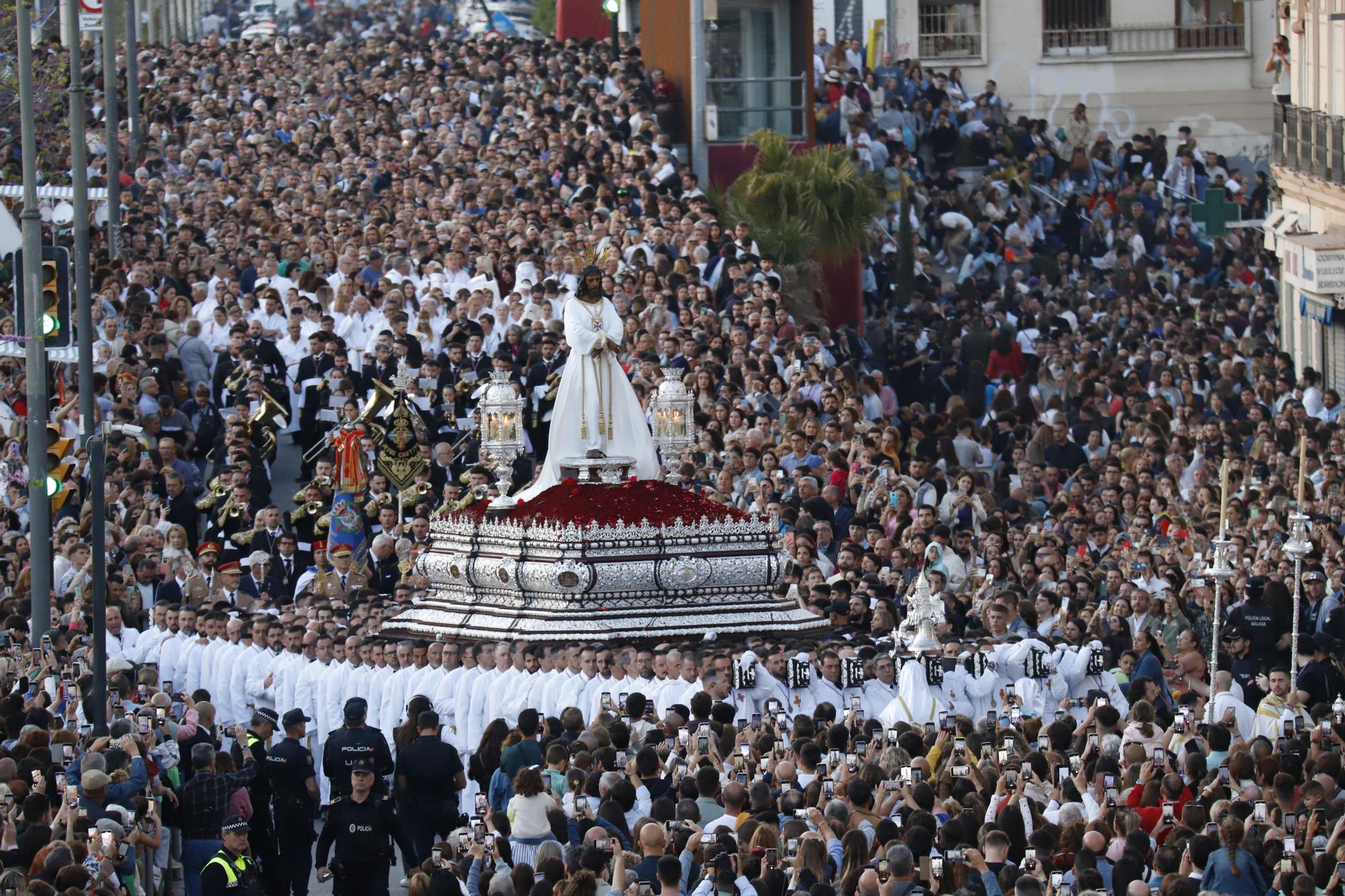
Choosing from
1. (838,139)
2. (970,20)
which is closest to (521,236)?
(838,139)

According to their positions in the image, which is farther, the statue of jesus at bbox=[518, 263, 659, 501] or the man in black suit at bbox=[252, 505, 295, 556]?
the man in black suit at bbox=[252, 505, 295, 556]

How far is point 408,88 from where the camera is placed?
45500 mm

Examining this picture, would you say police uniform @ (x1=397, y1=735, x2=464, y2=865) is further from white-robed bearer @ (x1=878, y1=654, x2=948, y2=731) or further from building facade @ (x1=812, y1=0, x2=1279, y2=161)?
building facade @ (x1=812, y1=0, x2=1279, y2=161)

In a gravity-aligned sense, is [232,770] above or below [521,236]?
below

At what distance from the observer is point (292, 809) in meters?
21.9

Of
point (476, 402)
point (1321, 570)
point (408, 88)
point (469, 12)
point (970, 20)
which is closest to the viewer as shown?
point (1321, 570)

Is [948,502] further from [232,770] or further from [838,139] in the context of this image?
[838,139]

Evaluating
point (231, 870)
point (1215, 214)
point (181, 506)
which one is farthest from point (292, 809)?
point (1215, 214)

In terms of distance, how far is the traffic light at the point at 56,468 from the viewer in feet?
87.9

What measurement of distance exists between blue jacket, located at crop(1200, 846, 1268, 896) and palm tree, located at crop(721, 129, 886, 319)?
23358 millimetres

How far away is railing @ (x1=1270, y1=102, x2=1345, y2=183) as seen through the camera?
1581 inches

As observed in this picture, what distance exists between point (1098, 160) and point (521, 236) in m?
16.3

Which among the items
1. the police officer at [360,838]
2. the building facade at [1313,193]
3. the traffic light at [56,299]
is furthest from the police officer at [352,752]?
the building facade at [1313,193]

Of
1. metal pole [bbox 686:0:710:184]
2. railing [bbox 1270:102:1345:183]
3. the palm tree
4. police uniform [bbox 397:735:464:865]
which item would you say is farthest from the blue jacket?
metal pole [bbox 686:0:710:184]
